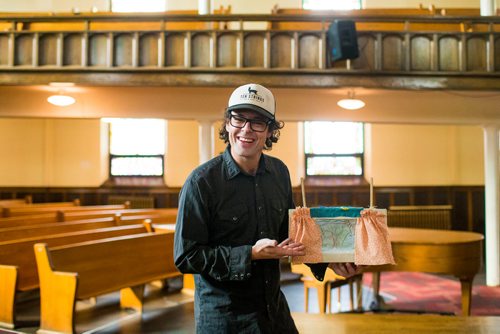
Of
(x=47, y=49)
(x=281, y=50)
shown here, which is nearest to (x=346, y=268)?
(x=281, y=50)

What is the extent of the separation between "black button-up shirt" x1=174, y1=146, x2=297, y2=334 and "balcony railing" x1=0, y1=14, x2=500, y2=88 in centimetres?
486

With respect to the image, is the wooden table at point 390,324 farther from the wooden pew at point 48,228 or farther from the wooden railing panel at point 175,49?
the wooden railing panel at point 175,49

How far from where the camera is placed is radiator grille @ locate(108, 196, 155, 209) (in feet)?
38.2

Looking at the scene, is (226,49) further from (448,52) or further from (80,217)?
(80,217)

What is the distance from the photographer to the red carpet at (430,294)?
644cm

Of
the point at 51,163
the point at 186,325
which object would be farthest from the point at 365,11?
the point at 51,163

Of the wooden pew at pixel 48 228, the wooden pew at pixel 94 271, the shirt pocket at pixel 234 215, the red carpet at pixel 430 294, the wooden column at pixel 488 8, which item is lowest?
the red carpet at pixel 430 294

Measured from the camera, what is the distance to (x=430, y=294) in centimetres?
713

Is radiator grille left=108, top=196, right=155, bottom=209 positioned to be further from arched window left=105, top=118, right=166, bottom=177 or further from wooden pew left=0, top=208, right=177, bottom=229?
wooden pew left=0, top=208, right=177, bottom=229

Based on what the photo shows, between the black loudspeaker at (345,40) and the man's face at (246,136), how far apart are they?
462 centimetres

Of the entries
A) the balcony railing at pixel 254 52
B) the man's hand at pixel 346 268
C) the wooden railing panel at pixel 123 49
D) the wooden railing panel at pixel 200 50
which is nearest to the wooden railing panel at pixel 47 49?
the balcony railing at pixel 254 52

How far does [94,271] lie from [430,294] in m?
4.79

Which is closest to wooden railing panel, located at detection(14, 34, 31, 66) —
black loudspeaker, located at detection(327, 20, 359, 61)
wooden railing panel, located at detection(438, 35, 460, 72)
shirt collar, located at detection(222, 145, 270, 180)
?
black loudspeaker, located at detection(327, 20, 359, 61)

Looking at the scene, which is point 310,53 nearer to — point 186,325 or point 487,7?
point 487,7
